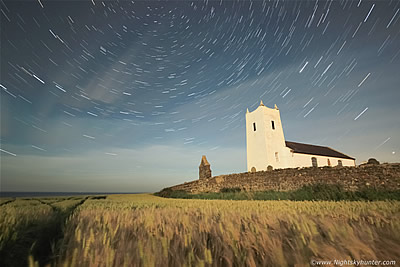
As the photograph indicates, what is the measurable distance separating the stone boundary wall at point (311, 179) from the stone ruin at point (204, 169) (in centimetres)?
366

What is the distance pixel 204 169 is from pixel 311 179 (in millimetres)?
13783

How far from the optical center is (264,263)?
0.74 meters

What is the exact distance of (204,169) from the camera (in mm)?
24016

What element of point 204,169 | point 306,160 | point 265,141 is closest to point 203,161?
point 204,169

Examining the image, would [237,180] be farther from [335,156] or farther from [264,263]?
[335,156]

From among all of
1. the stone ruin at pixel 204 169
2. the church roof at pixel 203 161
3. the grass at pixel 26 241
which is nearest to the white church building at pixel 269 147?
the church roof at pixel 203 161

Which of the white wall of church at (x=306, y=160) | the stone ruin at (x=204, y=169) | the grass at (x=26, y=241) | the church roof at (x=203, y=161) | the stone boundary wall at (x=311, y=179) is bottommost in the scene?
the grass at (x=26, y=241)

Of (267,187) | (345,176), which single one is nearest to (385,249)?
(345,176)

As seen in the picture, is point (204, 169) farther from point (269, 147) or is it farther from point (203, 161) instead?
point (269, 147)

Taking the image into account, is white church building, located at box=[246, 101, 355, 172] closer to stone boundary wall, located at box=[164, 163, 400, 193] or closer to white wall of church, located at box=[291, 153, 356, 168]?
white wall of church, located at box=[291, 153, 356, 168]

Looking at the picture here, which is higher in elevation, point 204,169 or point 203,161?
point 203,161

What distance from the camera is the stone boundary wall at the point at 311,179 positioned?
29.4 feet

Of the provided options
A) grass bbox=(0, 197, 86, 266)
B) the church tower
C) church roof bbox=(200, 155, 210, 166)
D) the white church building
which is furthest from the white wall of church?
grass bbox=(0, 197, 86, 266)

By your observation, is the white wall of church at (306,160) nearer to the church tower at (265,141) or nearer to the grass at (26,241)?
the church tower at (265,141)
